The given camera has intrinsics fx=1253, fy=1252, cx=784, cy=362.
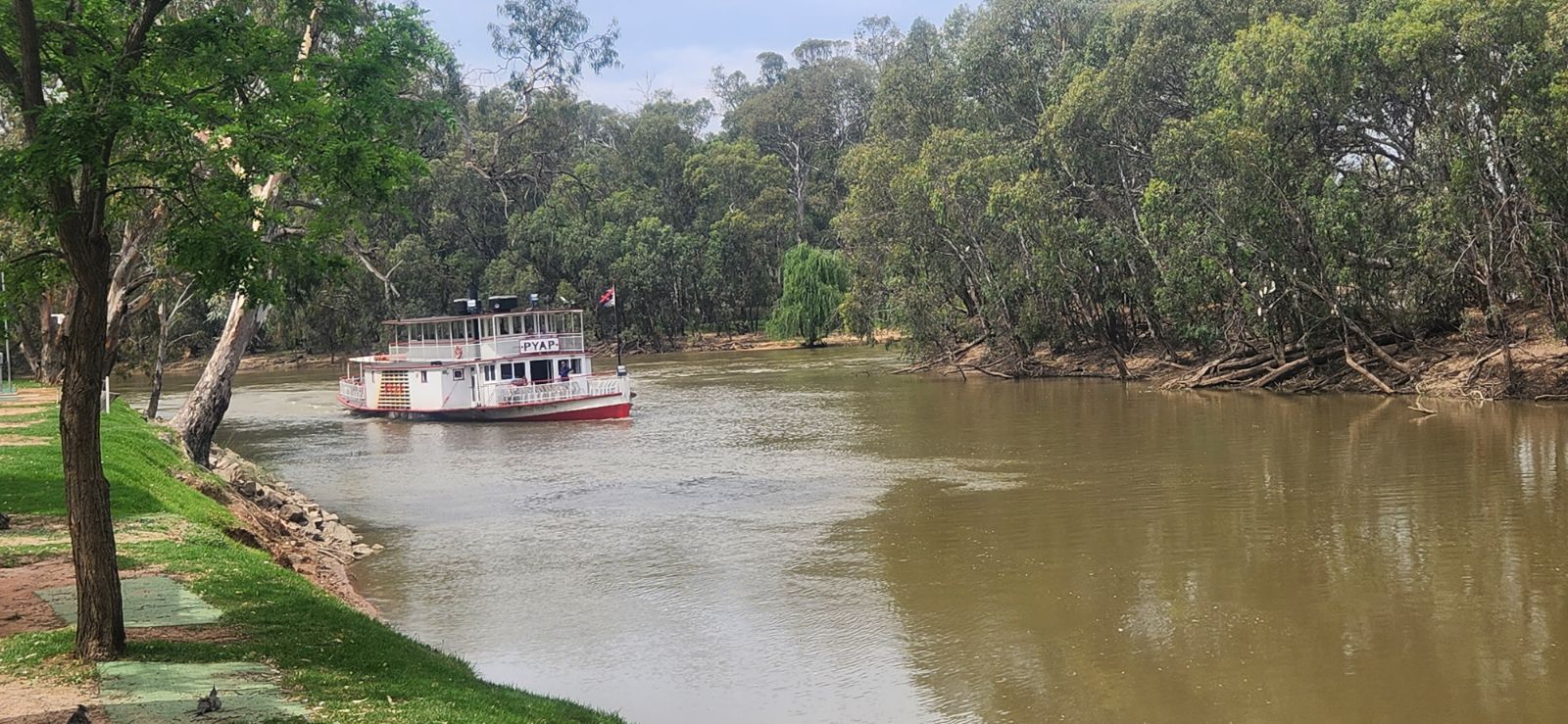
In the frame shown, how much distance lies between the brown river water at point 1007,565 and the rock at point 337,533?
76 centimetres

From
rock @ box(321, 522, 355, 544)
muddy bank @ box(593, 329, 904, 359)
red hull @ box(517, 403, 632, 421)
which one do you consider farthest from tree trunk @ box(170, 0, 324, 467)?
muddy bank @ box(593, 329, 904, 359)

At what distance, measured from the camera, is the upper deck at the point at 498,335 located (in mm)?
42594

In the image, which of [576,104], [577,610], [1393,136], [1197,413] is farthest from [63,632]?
[576,104]

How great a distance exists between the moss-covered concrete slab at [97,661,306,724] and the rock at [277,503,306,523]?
1256cm

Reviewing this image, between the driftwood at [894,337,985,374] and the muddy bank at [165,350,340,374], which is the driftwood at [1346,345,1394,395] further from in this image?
the muddy bank at [165,350,340,374]

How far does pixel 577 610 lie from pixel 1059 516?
866 centimetres

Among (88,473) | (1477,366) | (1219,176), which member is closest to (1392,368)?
(1477,366)

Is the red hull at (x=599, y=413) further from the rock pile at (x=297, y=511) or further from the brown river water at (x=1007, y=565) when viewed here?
the rock pile at (x=297, y=511)

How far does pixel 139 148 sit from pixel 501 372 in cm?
3353

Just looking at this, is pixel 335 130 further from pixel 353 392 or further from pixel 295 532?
pixel 353 392

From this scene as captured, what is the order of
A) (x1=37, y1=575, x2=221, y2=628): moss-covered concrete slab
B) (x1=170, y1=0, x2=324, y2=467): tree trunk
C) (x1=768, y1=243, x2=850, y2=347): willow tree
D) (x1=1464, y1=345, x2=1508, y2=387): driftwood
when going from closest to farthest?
(x1=37, y1=575, x2=221, y2=628): moss-covered concrete slab < (x1=170, y1=0, x2=324, y2=467): tree trunk < (x1=1464, y1=345, x2=1508, y2=387): driftwood < (x1=768, y1=243, x2=850, y2=347): willow tree

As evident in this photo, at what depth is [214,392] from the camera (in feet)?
82.4

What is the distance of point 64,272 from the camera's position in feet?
31.6

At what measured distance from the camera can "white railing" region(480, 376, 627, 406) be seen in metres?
41.7
